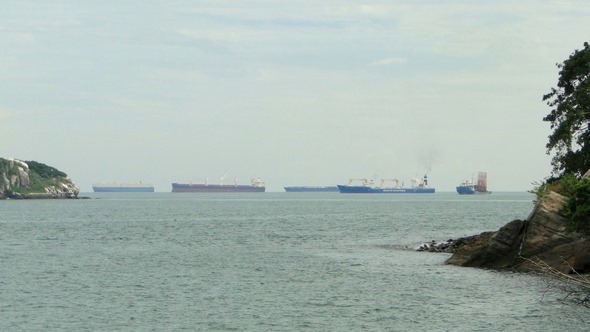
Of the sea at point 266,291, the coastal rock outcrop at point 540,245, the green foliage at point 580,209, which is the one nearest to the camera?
the sea at point 266,291

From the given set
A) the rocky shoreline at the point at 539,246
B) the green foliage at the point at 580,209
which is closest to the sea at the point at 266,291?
the rocky shoreline at the point at 539,246

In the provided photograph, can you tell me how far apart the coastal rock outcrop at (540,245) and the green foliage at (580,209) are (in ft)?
2.66

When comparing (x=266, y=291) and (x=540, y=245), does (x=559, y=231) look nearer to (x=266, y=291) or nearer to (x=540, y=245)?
(x=540, y=245)

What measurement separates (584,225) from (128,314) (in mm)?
26243

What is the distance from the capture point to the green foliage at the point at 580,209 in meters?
49.1

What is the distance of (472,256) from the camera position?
58.5 metres

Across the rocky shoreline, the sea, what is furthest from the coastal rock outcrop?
the sea

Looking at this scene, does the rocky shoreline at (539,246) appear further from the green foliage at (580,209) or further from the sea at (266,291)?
the sea at (266,291)

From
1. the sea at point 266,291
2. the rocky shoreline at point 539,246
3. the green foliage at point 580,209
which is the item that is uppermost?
the green foliage at point 580,209

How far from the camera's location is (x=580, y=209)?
49.0 metres


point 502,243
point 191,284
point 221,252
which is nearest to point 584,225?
point 502,243

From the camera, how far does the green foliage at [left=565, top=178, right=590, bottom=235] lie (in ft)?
161

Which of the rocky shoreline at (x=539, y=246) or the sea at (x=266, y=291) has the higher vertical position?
the rocky shoreline at (x=539, y=246)

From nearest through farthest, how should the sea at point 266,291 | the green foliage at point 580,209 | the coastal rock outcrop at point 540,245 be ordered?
the sea at point 266,291
the green foliage at point 580,209
the coastal rock outcrop at point 540,245
